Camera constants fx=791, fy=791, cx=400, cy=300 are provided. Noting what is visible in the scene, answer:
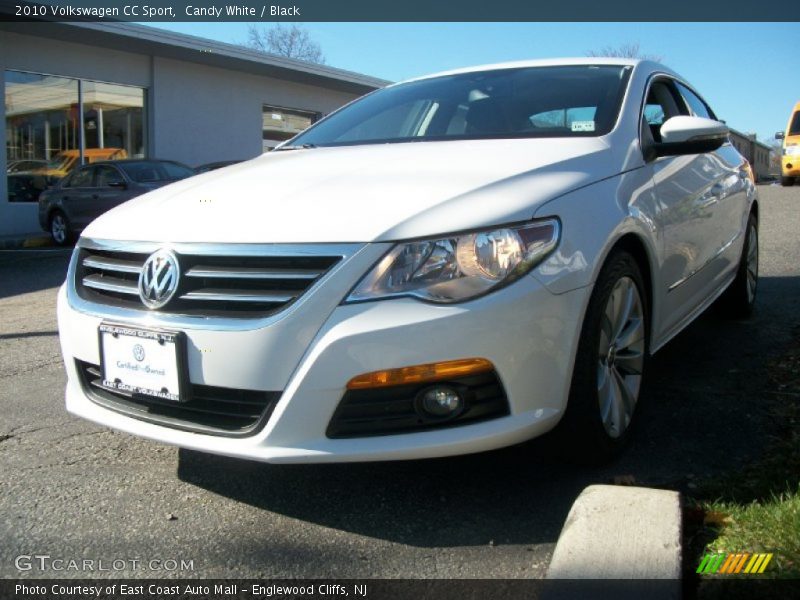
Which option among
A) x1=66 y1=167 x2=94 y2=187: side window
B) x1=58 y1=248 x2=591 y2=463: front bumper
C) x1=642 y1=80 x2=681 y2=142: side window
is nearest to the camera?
x1=58 y1=248 x2=591 y2=463: front bumper

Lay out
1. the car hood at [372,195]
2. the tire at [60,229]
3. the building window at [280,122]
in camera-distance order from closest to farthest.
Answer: the car hood at [372,195] → the tire at [60,229] → the building window at [280,122]

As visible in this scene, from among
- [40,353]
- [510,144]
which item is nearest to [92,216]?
[40,353]

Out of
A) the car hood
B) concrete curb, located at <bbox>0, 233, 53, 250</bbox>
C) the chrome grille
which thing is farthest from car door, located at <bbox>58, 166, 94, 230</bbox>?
the chrome grille

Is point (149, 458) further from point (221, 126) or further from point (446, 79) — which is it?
point (221, 126)

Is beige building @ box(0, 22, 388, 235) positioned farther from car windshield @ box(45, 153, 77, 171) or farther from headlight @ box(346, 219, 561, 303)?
headlight @ box(346, 219, 561, 303)

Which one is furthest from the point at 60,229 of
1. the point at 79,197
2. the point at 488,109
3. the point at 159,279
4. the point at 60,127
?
the point at 159,279

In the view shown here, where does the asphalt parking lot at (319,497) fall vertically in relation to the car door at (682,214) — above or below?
below

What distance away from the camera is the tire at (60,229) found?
43.2 ft

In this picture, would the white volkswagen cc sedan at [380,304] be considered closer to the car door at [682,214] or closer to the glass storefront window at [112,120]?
the car door at [682,214]

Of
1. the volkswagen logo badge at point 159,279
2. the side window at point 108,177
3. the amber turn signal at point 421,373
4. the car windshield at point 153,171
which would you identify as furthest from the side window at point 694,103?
the side window at point 108,177

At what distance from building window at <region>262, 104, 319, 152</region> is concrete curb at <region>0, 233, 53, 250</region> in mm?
6998

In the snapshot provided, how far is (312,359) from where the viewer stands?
2.20m

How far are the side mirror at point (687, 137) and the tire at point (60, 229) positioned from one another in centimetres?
1184

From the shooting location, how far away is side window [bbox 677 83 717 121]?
441 centimetres
